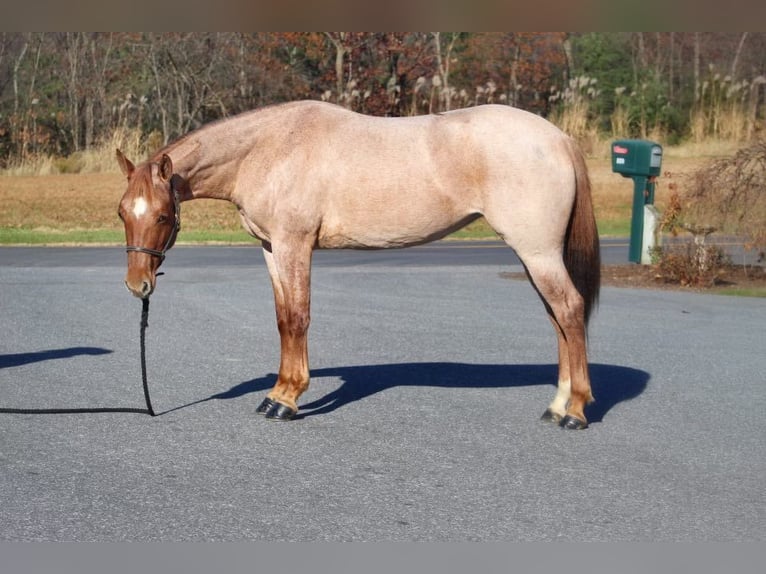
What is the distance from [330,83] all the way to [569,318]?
21.6m

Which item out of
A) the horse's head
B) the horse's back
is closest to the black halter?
the horse's head

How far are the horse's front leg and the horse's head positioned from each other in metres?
0.81

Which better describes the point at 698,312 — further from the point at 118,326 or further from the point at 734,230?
the point at 118,326

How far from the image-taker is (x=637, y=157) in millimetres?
17422

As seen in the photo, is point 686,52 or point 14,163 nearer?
point 14,163

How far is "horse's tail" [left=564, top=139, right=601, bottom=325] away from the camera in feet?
25.6

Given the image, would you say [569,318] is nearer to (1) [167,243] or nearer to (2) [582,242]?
(2) [582,242]

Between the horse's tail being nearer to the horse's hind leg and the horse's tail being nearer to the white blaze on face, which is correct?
the horse's hind leg

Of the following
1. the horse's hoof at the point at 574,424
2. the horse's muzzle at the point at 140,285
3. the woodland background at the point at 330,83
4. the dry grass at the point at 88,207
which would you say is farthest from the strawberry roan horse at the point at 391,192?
the woodland background at the point at 330,83

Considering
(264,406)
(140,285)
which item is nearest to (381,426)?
(264,406)

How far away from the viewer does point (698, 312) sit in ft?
43.8

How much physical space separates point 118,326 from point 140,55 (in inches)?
678

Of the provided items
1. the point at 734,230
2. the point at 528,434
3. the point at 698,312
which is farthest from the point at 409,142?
the point at 734,230

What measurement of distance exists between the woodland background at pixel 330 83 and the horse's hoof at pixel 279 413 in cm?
1766
